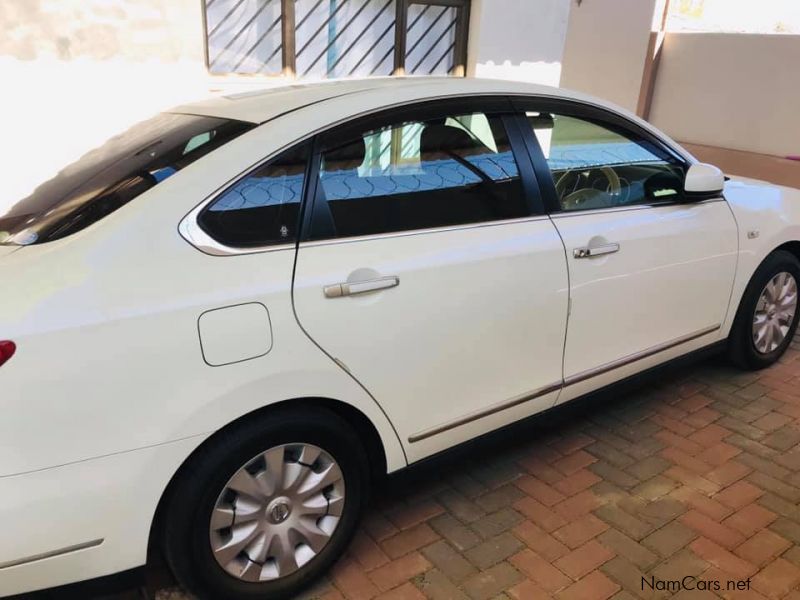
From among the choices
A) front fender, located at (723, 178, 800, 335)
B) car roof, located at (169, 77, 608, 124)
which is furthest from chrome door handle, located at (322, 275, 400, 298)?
front fender, located at (723, 178, 800, 335)

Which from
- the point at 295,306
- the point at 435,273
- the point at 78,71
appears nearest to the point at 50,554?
Answer: the point at 295,306

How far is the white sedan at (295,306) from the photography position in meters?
1.73

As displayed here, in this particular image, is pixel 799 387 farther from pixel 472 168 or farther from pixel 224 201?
pixel 224 201

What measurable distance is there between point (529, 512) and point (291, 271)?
1.48 m

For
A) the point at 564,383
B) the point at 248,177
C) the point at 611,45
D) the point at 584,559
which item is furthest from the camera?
the point at 611,45

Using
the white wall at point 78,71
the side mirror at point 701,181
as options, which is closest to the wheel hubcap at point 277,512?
the side mirror at point 701,181

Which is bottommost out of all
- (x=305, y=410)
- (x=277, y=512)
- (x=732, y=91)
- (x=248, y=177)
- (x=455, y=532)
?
(x=455, y=532)

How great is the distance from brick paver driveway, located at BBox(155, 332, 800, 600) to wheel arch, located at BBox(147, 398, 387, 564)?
0.15m

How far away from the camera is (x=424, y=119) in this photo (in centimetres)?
242

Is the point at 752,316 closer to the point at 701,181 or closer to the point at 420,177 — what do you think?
the point at 701,181

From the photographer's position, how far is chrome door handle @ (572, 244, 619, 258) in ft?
8.71

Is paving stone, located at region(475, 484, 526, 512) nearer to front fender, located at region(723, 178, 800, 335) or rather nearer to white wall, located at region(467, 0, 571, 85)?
front fender, located at region(723, 178, 800, 335)

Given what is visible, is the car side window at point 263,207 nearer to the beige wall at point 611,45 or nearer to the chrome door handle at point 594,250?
the chrome door handle at point 594,250

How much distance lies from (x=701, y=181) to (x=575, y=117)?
709 mm
